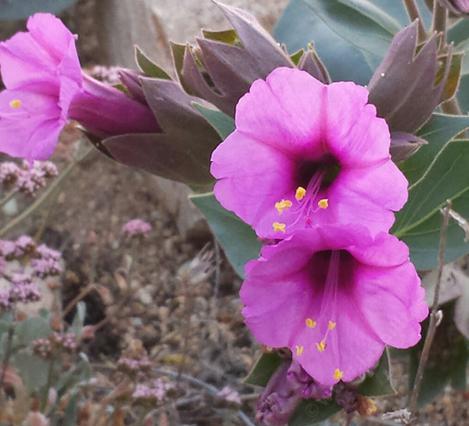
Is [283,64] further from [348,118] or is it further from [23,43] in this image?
[23,43]

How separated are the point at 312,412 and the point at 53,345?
0.51 meters

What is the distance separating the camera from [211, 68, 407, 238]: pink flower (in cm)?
62

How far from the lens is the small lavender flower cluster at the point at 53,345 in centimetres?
118

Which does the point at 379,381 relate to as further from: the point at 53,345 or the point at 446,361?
the point at 53,345

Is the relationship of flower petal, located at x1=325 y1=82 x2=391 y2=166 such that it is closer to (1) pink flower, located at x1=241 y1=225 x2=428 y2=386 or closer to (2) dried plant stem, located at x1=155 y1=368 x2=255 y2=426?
(1) pink flower, located at x1=241 y1=225 x2=428 y2=386

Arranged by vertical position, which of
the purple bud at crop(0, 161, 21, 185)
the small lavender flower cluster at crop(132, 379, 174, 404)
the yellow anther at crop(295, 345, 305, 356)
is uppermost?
the yellow anther at crop(295, 345, 305, 356)

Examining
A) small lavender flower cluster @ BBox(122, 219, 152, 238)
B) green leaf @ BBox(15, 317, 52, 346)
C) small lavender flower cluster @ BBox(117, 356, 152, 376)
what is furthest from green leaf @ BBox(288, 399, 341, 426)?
small lavender flower cluster @ BBox(122, 219, 152, 238)

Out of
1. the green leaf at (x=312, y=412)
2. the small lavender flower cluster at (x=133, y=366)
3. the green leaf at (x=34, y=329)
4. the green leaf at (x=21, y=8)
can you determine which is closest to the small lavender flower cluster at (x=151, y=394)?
the small lavender flower cluster at (x=133, y=366)

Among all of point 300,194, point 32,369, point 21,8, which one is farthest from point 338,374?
point 21,8

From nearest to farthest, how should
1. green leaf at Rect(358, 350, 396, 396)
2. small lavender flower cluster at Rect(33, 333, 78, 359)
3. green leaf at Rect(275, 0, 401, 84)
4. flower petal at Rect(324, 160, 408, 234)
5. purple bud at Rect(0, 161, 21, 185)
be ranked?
1. flower petal at Rect(324, 160, 408, 234)
2. green leaf at Rect(358, 350, 396, 396)
3. green leaf at Rect(275, 0, 401, 84)
4. small lavender flower cluster at Rect(33, 333, 78, 359)
5. purple bud at Rect(0, 161, 21, 185)

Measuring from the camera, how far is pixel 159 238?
1971 millimetres

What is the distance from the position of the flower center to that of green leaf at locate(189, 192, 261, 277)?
0.19 m

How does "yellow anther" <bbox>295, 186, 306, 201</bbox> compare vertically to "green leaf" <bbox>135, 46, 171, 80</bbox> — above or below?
above

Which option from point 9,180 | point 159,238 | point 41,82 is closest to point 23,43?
point 41,82
